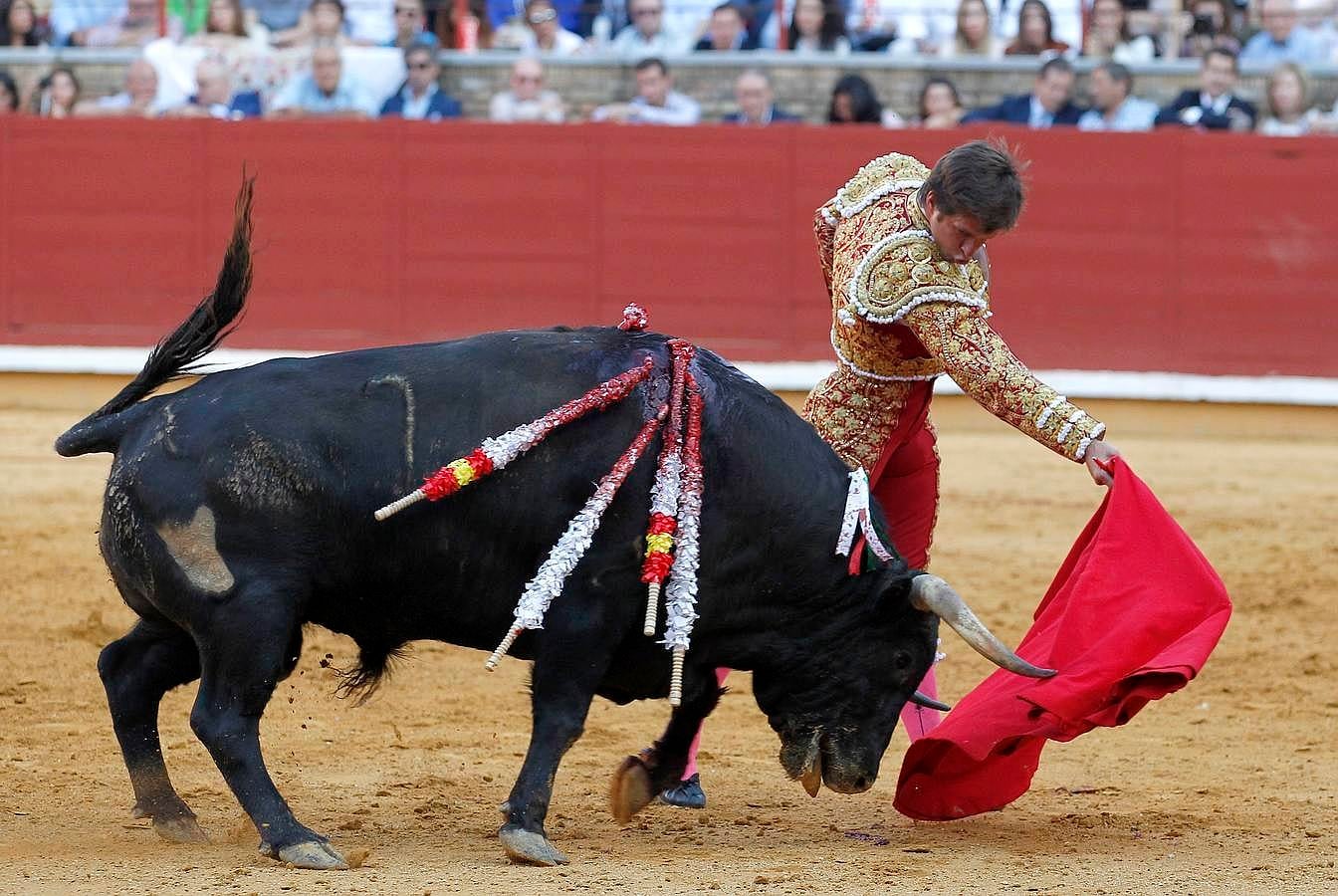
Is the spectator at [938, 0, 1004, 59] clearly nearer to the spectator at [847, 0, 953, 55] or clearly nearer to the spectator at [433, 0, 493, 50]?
the spectator at [847, 0, 953, 55]

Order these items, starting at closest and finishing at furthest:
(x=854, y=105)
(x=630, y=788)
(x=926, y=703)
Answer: (x=630, y=788) < (x=926, y=703) < (x=854, y=105)

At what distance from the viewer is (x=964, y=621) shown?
3.56m

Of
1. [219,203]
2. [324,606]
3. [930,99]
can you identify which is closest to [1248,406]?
[930,99]

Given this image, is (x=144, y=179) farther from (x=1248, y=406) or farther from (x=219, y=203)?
(x=1248, y=406)

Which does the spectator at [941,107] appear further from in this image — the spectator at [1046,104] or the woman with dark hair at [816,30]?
the woman with dark hair at [816,30]

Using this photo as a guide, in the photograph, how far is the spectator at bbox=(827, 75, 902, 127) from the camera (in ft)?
31.3

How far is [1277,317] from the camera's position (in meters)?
9.55

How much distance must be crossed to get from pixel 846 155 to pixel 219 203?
10.7 ft

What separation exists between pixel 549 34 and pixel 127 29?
8.25ft

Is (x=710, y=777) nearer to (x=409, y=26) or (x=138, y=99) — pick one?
(x=409, y=26)

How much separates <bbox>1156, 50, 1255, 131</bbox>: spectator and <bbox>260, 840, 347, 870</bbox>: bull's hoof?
711 cm

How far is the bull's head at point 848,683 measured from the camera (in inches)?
148

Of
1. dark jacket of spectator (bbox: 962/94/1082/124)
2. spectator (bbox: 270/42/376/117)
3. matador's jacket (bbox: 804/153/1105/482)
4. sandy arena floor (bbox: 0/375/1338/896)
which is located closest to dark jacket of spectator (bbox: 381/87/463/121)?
spectator (bbox: 270/42/376/117)

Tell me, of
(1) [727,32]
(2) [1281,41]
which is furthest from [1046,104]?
(1) [727,32]
